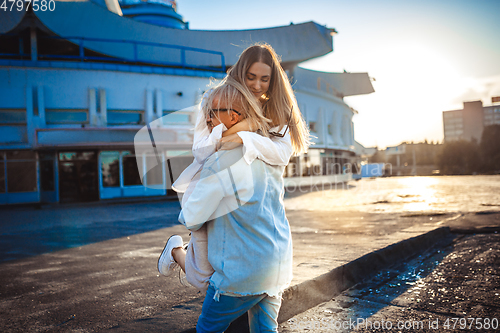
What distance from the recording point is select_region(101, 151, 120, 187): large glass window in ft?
64.0

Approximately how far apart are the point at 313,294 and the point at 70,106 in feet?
63.3

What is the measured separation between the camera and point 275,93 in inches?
64.1

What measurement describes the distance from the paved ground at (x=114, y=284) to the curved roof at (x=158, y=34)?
46.3 feet

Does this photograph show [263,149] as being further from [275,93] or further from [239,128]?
[275,93]

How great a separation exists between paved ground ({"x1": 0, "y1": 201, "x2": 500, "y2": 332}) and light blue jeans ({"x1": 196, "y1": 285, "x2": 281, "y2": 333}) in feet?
2.48

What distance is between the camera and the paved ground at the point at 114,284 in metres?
2.45

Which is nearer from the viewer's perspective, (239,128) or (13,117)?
(239,128)

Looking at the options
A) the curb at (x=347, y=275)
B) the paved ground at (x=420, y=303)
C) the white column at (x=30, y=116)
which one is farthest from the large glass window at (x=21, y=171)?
the paved ground at (x=420, y=303)

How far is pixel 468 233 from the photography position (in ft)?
19.5

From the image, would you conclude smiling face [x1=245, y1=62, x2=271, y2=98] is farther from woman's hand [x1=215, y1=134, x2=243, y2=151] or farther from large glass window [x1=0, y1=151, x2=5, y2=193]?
large glass window [x1=0, y1=151, x2=5, y2=193]

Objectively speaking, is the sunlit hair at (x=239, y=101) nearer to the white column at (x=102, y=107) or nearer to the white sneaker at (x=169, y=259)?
the white sneaker at (x=169, y=259)

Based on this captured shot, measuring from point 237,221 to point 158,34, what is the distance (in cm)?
2568

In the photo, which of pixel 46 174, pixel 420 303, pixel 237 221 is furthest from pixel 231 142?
pixel 46 174

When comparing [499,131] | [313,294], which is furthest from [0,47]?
[499,131]
